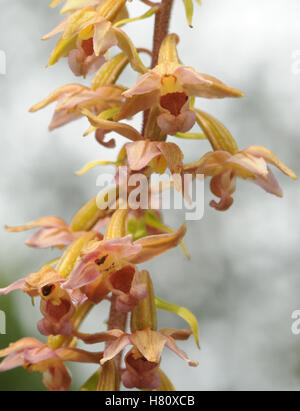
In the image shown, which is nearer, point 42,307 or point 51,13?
point 42,307

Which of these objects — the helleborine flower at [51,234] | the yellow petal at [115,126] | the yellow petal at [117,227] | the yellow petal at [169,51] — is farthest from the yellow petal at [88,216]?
the yellow petal at [169,51]

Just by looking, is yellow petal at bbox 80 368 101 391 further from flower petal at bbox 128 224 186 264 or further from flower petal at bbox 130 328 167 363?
flower petal at bbox 128 224 186 264

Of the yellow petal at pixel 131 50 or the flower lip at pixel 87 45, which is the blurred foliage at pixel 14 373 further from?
the yellow petal at pixel 131 50

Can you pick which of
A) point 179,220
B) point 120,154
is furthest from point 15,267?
point 120,154

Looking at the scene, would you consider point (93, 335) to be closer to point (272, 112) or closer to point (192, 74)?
point (192, 74)

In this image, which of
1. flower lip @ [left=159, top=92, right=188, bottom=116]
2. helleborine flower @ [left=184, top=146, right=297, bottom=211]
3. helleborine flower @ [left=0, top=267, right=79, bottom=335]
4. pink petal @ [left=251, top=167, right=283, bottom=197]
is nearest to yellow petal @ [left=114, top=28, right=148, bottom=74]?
flower lip @ [left=159, top=92, right=188, bottom=116]
